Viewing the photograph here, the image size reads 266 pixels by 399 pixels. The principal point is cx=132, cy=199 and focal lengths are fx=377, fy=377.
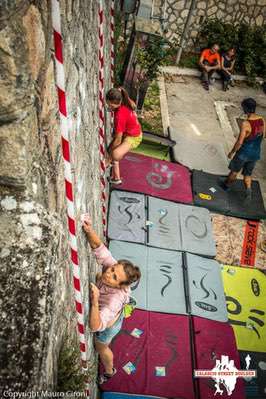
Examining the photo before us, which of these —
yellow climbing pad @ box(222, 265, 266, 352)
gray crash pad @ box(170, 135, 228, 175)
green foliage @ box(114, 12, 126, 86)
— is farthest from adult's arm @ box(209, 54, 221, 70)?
yellow climbing pad @ box(222, 265, 266, 352)

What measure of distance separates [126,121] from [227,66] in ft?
22.2

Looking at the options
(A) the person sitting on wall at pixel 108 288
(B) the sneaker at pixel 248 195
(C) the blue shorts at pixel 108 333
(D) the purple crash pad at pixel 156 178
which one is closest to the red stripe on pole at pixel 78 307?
(A) the person sitting on wall at pixel 108 288

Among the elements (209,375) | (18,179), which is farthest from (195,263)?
(18,179)

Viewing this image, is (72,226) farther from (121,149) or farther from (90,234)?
(121,149)

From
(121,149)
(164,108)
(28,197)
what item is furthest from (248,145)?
(28,197)

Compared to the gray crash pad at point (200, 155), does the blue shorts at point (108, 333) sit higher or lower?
lower

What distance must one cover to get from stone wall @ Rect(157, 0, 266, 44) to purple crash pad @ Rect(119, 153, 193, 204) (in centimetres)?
558

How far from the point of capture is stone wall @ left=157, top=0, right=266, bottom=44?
10.8 m

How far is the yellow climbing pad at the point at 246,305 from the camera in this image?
5.25 metres

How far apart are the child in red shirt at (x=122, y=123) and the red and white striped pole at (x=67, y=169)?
2.99 metres

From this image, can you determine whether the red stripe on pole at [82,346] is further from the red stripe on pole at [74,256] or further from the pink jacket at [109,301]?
the red stripe on pole at [74,256]

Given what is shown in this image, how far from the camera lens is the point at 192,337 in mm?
4887

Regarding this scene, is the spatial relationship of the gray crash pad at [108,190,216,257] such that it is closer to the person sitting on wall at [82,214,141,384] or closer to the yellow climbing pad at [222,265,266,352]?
the yellow climbing pad at [222,265,266,352]

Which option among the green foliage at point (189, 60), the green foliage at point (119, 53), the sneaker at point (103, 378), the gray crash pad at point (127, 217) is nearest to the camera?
the sneaker at point (103, 378)
